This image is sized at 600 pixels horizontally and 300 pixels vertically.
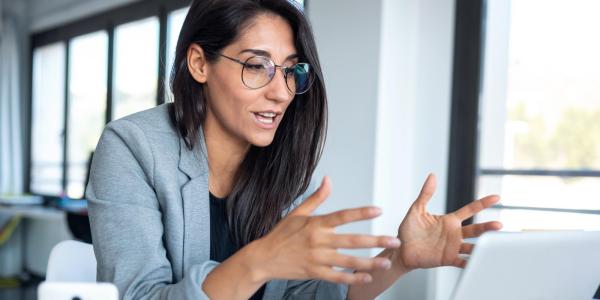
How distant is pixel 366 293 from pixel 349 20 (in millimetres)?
1993

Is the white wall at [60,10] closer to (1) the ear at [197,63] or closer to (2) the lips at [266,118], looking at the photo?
(1) the ear at [197,63]

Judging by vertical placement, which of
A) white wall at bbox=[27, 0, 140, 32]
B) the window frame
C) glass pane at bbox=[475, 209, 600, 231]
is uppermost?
white wall at bbox=[27, 0, 140, 32]

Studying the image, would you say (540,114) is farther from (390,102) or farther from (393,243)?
(393,243)

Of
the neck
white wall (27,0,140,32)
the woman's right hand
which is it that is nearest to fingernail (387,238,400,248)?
the woman's right hand

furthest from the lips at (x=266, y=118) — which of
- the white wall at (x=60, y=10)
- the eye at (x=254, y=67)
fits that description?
the white wall at (x=60, y=10)

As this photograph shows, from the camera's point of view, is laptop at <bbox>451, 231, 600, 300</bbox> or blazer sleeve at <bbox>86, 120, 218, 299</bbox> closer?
laptop at <bbox>451, 231, 600, 300</bbox>

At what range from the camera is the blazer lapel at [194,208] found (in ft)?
4.42

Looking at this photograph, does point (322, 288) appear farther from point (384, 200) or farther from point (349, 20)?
point (349, 20)

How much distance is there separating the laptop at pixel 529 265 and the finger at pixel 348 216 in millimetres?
158

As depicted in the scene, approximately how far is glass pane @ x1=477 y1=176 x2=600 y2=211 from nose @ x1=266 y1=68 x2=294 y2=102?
161 centimetres

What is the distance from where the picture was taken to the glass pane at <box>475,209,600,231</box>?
8.31 feet

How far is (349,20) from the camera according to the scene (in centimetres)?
309

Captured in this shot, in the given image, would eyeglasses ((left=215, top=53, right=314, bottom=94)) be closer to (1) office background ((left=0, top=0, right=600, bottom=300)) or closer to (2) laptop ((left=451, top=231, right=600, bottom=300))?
(2) laptop ((left=451, top=231, right=600, bottom=300))

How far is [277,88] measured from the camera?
1.39m
